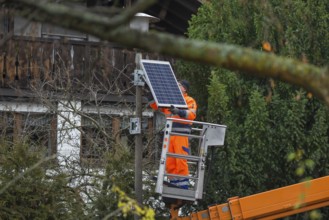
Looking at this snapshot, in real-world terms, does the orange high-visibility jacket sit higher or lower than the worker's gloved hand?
lower

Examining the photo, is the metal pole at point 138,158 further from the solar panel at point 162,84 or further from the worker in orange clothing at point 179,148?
the worker in orange clothing at point 179,148

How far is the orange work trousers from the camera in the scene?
617 inches

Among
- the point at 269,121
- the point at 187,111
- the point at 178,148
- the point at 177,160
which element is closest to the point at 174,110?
the point at 187,111

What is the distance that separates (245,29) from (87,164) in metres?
3.23

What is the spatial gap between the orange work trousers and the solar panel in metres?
0.44

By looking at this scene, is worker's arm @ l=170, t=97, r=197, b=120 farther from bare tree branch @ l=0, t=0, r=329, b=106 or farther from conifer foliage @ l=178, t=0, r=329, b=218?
bare tree branch @ l=0, t=0, r=329, b=106

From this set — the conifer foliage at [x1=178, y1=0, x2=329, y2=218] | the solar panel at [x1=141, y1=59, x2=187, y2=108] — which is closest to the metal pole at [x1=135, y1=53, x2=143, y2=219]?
the solar panel at [x1=141, y1=59, x2=187, y2=108]

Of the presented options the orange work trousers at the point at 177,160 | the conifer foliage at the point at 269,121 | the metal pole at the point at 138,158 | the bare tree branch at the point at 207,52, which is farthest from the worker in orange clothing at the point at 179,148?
the bare tree branch at the point at 207,52

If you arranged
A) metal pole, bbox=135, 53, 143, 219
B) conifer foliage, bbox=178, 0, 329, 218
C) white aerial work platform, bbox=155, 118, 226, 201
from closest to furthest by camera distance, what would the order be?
white aerial work platform, bbox=155, 118, 226, 201, metal pole, bbox=135, 53, 143, 219, conifer foliage, bbox=178, 0, 329, 218

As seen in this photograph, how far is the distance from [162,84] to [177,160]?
100 centimetres

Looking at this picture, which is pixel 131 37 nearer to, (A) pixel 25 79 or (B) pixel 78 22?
(B) pixel 78 22

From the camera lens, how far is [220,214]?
599 inches

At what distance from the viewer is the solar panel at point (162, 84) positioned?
50.7 feet

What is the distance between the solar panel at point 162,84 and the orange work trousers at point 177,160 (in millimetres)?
441
